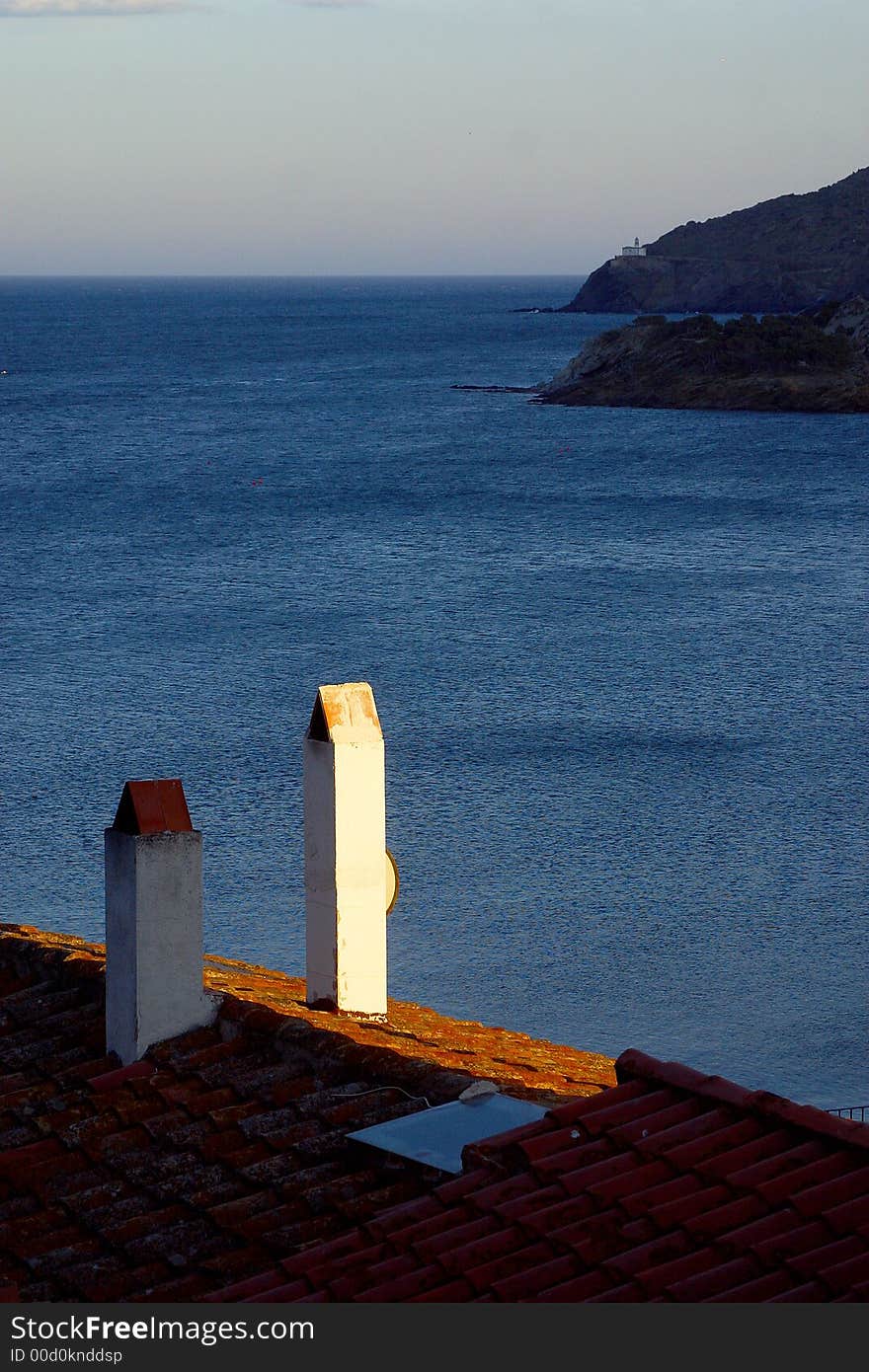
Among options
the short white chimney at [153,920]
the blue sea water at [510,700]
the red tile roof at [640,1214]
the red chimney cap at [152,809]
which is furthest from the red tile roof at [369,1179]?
the blue sea water at [510,700]

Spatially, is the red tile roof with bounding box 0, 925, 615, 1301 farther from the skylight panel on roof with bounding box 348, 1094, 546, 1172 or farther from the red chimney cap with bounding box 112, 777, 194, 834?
the red chimney cap with bounding box 112, 777, 194, 834

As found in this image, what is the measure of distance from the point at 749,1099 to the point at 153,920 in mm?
2664

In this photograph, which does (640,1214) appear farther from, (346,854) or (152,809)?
(346,854)

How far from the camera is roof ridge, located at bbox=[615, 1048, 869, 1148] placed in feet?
18.9

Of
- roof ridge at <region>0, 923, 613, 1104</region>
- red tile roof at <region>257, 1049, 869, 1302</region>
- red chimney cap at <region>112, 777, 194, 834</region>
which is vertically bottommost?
roof ridge at <region>0, 923, 613, 1104</region>

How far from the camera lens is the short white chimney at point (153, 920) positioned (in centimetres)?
775

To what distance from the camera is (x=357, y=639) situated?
169 feet

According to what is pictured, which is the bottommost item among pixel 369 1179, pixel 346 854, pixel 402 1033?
pixel 402 1033

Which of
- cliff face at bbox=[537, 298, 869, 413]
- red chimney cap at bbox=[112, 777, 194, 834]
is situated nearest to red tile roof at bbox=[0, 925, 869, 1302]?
red chimney cap at bbox=[112, 777, 194, 834]

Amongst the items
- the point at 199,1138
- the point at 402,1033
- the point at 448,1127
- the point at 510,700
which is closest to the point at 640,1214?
the point at 448,1127

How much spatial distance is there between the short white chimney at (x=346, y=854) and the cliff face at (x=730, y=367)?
107m

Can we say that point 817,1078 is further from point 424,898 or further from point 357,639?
point 357,639

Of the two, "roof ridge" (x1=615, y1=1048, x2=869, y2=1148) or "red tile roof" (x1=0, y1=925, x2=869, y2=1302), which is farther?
"roof ridge" (x1=615, y1=1048, x2=869, y2=1148)

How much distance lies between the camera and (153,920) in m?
7.75
